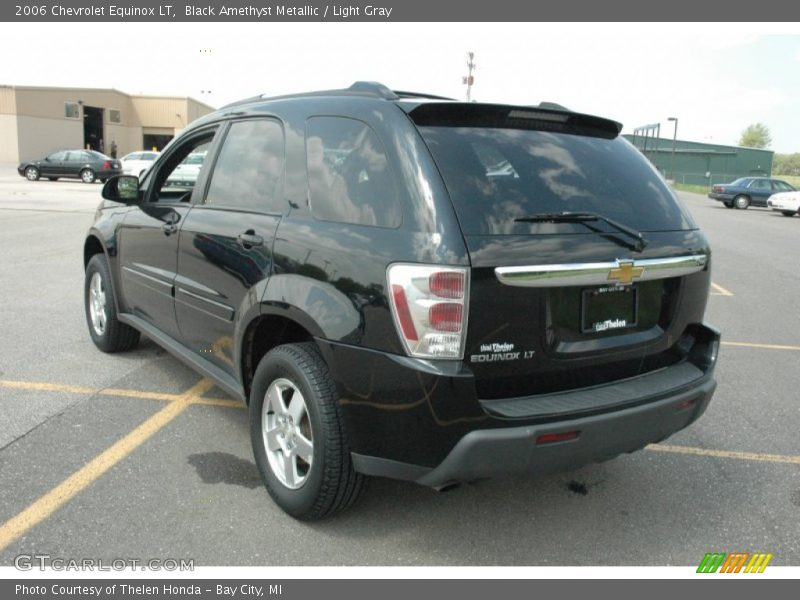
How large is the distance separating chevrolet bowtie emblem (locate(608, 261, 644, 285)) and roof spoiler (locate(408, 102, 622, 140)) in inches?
29.6

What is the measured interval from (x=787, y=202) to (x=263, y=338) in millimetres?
29637

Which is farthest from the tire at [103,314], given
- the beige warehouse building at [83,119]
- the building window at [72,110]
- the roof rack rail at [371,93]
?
the building window at [72,110]

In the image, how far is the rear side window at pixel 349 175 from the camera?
2713mm

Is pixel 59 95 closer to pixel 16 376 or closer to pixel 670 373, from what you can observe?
pixel 16 376

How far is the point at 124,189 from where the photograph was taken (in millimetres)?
4707

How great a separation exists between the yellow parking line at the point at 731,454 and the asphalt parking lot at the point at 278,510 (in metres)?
0.01

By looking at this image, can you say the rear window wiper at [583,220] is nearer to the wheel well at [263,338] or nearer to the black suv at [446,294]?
the black suv at [446,294]

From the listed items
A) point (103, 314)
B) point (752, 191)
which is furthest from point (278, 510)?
point (752, 191)

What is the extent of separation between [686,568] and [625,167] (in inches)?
71.0

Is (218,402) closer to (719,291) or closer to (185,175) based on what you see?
(185,175)

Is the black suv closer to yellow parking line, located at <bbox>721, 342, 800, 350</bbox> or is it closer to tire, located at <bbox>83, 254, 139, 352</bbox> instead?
tire, located at <bbox>83, 254, 139, 352</bbox>

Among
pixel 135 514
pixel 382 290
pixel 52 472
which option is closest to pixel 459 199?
pixel 382 290

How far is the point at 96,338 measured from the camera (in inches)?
215

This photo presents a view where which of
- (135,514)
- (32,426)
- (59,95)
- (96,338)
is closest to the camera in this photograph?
(135,514)
